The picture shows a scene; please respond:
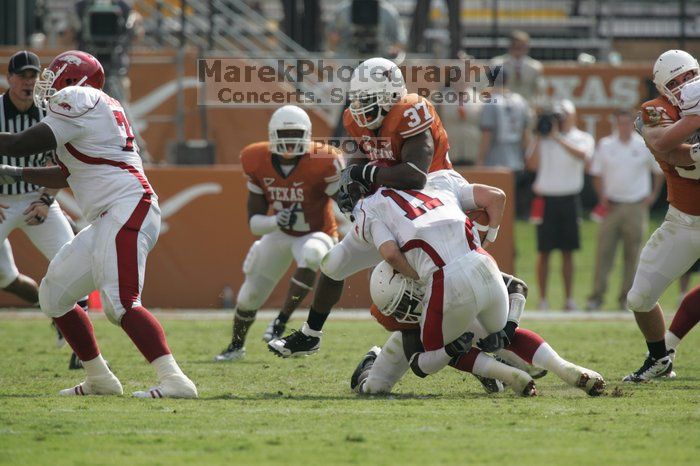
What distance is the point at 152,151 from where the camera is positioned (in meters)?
14.3

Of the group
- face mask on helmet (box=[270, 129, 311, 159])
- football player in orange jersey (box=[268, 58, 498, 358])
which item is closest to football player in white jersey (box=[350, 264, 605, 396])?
football player in orange jersey (box=[268, 58, 498, 358])

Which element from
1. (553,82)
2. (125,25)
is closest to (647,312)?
(125,25)

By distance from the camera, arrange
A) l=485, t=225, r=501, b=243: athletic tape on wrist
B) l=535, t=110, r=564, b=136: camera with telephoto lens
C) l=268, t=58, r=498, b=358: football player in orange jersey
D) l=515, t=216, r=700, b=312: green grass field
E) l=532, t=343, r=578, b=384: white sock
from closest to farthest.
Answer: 1. l=532, t=343, r=578, b=384: white sock
2. l=268, t=58, r=498, b=358: football player in orange jersey
3. l=485, t=225, r=501, b=243: athletic tape on wrist
4. l=535, t=110, r=564, b=136: camera with telephoto lens
5. l=515, t=216, r=700, b=312: green grass field

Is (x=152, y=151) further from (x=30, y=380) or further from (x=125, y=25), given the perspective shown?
(x=30, y=380)

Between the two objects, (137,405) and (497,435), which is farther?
(137,405)

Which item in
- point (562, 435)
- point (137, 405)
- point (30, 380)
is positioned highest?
point (562, 435)

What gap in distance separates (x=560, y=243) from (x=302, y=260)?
→ 16.1ft

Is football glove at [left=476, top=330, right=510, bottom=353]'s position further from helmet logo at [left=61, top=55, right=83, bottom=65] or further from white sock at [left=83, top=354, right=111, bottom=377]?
helmet logo at [left=61, top=55, right=83, bottom=65]

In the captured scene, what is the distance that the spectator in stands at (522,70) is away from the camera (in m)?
14.7

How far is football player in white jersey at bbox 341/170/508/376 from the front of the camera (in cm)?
621

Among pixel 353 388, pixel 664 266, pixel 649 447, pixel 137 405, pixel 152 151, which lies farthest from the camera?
pixel 152 151

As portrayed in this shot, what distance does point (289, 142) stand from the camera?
8.90 meters

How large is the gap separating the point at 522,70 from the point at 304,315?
5.14m

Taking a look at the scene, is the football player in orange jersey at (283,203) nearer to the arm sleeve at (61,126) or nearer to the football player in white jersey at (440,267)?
the football player in white jersey at (440,267)
